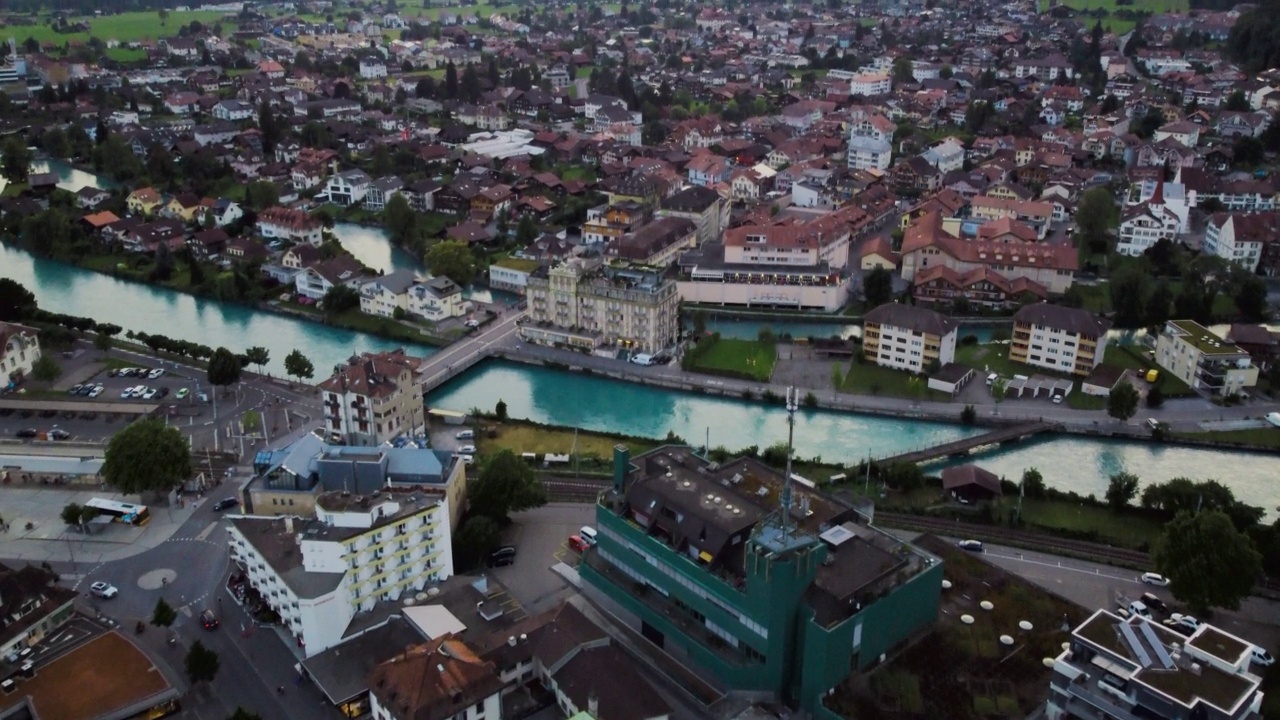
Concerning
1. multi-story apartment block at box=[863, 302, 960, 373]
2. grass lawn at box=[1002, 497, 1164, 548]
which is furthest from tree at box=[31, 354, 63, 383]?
grass lawn at box=[1002, 497, 1164, 548]

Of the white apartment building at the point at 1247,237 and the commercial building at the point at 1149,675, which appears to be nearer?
the commercial building at the point at 1149,675

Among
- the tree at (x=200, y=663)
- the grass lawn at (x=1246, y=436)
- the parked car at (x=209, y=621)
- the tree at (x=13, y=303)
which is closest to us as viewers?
the tree at (x=200, y=663)

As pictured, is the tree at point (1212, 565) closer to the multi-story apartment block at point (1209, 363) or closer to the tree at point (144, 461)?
the multi-story apartment block at point (1209, 363)

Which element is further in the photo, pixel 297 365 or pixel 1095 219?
pixel 1095 219

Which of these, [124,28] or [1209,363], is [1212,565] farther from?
[124,28]

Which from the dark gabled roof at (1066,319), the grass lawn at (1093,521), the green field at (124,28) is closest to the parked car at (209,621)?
the grass lawn at (1093,521)

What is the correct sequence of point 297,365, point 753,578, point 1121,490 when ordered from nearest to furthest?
1. point 753,578
2. point 1121,490
3. point 297,365

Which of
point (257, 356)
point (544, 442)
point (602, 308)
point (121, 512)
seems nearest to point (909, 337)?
point (602, 308)

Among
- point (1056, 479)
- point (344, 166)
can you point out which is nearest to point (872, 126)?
point (344, 166)
